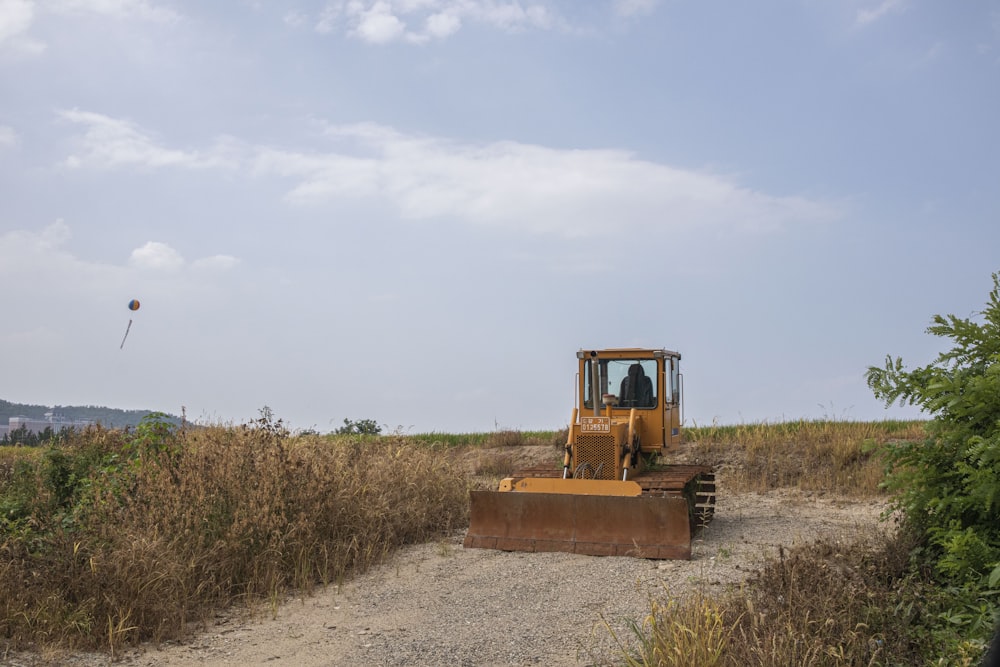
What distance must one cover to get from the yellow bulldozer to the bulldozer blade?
0.01 meters

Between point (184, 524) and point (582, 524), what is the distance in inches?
163

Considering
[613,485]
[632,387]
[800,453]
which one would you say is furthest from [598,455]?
[800,453]

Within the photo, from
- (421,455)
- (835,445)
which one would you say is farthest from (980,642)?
(835,445)

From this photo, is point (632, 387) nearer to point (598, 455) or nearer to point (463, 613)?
point (598, 455)

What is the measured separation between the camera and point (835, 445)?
17031mm

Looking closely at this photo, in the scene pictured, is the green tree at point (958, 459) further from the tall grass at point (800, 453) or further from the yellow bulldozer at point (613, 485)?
the tall grass at point (800, 453)

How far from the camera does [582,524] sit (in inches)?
376

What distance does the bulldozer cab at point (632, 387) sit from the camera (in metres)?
11.8

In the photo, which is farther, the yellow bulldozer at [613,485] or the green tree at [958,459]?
the yellow bulldozer at [613,485]

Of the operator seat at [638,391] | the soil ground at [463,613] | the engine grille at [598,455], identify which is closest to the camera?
the soil ground at [463,613]

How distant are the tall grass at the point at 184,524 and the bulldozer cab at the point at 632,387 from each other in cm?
224

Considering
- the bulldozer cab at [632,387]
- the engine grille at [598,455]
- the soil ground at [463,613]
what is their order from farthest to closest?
1. the bulldozer cab at [632,387]
2. the engine grille at [598,455]
3. the soil ground at [463,613]

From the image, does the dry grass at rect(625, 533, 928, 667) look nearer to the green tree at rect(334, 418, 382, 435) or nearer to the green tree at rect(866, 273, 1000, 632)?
the green tree at rect(866, 273, 1000, 632)

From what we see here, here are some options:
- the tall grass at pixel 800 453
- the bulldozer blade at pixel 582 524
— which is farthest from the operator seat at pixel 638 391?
the tall grass at pixel 800 453
